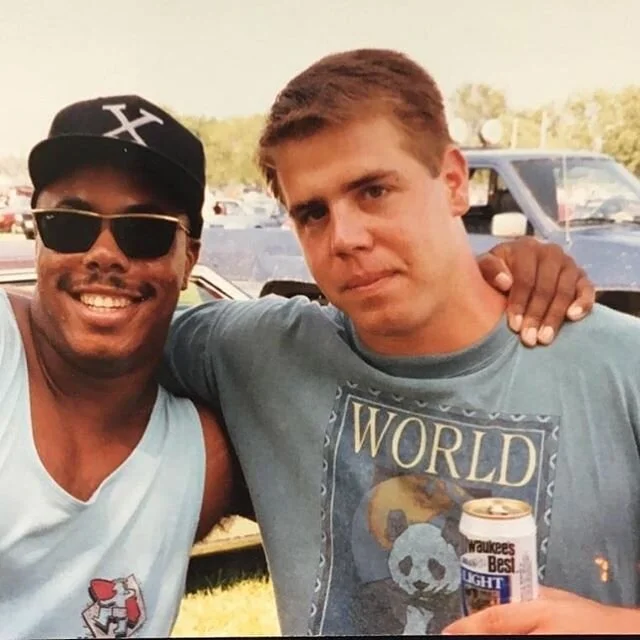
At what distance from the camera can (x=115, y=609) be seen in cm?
154

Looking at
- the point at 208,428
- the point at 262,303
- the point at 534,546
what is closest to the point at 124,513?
the point at 208,428

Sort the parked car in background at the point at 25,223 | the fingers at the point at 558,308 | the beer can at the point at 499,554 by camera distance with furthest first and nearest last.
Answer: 1. the parked car in background at the point at 25,223
2. the fingers at the point at 558,308
3. the beer can at the point at 499,554

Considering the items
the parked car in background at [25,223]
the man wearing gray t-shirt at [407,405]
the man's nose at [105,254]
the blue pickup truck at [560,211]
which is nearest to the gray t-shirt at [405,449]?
the man wearing gray t-shirt at [407,405]

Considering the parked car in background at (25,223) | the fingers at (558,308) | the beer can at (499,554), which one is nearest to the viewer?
the beer can at (499,554)

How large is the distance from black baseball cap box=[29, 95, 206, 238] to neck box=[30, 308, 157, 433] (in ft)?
0.98

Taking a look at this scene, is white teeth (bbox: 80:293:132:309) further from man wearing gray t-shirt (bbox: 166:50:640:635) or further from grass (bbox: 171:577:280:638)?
grass (bbox: 171:577:280:638)

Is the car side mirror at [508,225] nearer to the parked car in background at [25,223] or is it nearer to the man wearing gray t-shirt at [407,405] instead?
the man wearing gray t-shirt at [407,405]

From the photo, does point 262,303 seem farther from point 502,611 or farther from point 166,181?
point 502,611

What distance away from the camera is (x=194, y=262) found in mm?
1605

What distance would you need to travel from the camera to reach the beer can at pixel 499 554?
133cm

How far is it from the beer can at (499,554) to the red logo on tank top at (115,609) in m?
0.60

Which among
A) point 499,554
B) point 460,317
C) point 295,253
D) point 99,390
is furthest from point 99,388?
point 499,554

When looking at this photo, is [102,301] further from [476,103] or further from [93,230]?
[476,103]

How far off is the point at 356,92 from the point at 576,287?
505 millimetres
